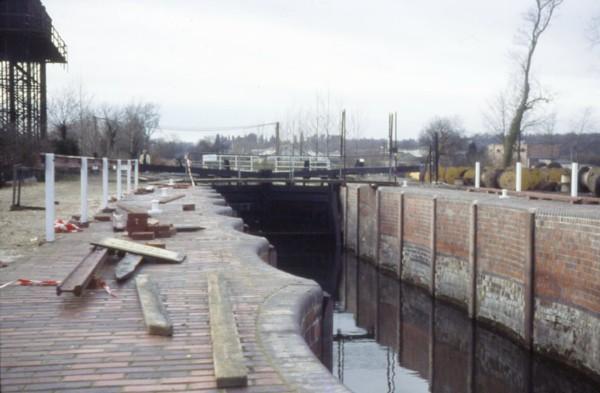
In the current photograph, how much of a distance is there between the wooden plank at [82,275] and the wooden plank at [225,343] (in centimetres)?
109

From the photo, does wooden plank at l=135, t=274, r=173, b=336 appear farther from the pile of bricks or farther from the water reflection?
the water reflection

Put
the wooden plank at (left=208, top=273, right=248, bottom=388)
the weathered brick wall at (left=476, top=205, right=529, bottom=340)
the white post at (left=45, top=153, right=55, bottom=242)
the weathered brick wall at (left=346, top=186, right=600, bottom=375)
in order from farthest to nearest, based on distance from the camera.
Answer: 1. the weathered brick wall at (left=476, top=205, right=529, bottom=340)
2. the weathered brick wall at (left=346, top=186, right=600, bottom=375)
3. the white post at (left=45, top=153, right=55, bottom=242)
4. the wooden plank at (left=208, top=273, right=248, bottom=388)

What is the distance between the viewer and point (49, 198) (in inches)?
347

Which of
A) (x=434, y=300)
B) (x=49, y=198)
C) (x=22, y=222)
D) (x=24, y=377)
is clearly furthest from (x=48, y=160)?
(x=434, y=300)

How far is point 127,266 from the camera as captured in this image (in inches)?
267

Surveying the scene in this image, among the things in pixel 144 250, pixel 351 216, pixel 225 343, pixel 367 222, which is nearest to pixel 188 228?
pixel 144 250

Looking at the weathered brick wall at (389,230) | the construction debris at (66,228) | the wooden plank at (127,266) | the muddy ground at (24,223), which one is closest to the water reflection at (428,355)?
the weathered brick wall at (389,230)

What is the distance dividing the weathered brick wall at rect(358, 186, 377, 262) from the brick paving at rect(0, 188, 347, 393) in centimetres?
1466

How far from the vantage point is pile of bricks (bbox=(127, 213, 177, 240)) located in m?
8.98

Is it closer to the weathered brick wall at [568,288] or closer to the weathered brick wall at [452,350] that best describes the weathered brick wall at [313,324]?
the weathered brick wall at [568,288]

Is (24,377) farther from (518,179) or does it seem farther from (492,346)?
(518,179)

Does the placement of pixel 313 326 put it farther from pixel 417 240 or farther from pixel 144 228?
pixel 417 240

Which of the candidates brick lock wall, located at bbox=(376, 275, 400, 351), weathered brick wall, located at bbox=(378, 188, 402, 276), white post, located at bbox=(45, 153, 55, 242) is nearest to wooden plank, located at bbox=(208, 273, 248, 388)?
white post, located at bbox=(45, 153, 55, 242)

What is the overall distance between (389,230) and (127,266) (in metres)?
13.9
